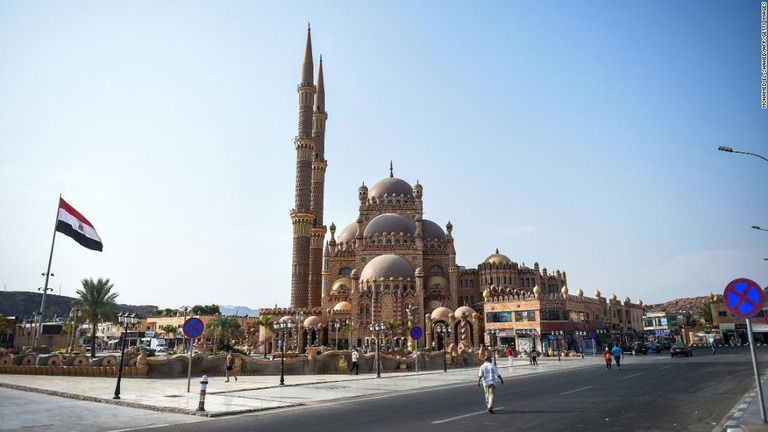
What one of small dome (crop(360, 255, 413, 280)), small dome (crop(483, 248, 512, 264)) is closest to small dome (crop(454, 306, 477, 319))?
small dome (crop(360, 255, 413, 280))

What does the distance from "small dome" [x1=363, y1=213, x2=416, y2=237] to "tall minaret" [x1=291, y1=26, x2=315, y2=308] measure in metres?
8.63

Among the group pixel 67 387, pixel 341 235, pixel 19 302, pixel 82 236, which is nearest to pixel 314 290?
pixel 341 235

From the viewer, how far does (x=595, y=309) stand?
71250mm

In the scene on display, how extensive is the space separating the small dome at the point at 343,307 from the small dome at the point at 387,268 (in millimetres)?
4045

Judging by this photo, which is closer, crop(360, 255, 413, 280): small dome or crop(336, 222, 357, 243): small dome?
crop(360, 255, 413, 280): small dome

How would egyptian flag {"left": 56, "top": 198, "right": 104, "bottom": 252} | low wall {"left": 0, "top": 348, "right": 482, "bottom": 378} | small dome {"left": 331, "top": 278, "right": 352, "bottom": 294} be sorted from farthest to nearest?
small dome {"left": 331, "top": 278, "right": 352, "bottom": 294}, egyptian flag {"left": 56, "top": 198, "right": 104, "bottom": 252}, low wall {"left": 0, "top": 348, "right": 482, "bottom": 378}

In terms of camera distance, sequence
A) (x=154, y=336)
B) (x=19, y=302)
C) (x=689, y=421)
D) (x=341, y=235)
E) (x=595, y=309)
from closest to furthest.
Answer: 1. (x=689, y=421)
2. (x=595, y=309)
3. (x=341, y=235)
4. (x=154, y=336)
5. (x=19, y=302)

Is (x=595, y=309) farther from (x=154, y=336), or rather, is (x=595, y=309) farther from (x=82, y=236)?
(x=154, y=336)

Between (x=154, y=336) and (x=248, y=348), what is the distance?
119 feet

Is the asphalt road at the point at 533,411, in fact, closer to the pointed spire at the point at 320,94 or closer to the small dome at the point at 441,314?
the small dome at the point at 441,314

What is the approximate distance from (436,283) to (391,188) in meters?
19.5

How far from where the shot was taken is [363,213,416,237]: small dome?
74.8 meters

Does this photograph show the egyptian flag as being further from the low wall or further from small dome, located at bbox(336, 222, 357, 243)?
small dome, located at bbox(336, 222, 357, 243)

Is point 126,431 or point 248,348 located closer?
point 126,431
